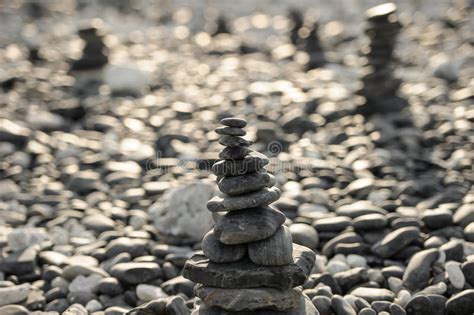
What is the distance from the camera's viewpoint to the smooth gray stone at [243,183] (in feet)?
14.9

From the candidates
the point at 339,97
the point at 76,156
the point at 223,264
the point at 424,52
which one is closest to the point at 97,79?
the point at 76,156

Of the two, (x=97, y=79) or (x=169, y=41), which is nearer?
(x=97, y=79)

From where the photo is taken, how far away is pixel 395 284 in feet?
18.7

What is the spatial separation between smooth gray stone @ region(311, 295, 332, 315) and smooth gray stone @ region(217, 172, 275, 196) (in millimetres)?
1165

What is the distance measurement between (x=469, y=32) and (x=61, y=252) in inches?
403

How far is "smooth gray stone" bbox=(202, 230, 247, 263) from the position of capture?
4.59 metres

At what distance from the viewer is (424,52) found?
43.5 ft

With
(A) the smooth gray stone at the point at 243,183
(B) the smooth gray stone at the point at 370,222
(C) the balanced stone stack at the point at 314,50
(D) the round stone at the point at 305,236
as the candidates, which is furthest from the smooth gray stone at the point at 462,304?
(C) the balanced stone stack at the point at 314,50

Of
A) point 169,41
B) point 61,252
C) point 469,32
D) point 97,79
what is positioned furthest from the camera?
point 169,41

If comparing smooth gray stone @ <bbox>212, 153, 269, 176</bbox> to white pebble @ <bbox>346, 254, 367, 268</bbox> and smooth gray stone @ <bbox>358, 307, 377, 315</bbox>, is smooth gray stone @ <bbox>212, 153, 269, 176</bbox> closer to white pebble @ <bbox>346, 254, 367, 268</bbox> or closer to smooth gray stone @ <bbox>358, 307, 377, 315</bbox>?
smooth gray stone @ <bbox>358, 307, 377, 315</bbox>

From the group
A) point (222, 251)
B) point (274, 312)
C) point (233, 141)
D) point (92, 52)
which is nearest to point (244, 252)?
point (222, 251)

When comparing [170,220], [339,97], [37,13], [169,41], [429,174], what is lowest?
[170,220]

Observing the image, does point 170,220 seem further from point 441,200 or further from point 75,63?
point 75,63

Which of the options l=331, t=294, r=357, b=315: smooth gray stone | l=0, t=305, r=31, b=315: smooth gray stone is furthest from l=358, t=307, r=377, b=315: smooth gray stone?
l=0, t=305, r=31, b=315: smooth gray stone
